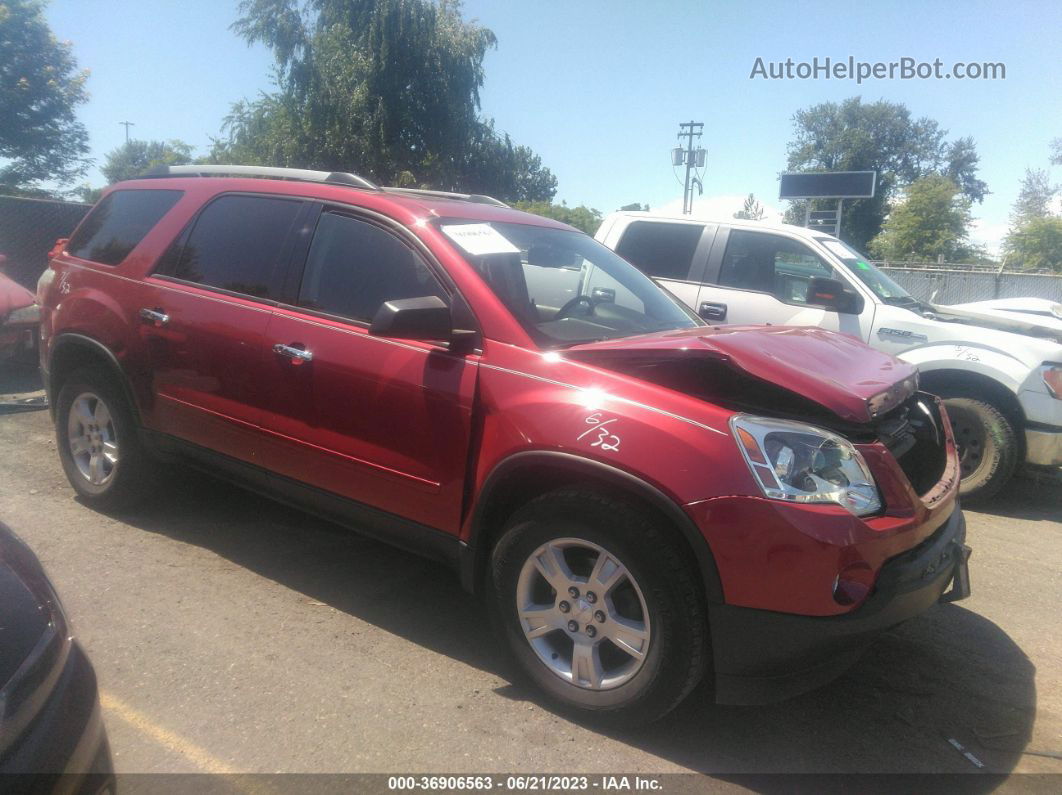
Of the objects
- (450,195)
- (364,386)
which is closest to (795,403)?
(364,386)

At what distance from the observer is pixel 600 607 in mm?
2883

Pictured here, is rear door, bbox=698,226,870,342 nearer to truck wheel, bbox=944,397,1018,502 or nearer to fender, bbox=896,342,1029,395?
fender, bbox=896,342,1029,395

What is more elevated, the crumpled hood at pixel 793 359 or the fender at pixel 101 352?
the crumpled hood at pixel 793 359

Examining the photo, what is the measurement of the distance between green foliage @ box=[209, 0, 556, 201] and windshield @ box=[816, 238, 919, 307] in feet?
67.8

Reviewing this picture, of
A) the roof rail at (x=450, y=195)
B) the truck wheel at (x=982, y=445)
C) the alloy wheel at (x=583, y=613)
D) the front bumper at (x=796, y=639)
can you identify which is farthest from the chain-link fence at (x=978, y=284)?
the alloy wheel at (x=583, y=613)

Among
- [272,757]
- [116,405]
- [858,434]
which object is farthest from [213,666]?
[858,434]

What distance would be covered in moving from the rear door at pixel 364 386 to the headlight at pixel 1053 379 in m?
4.54

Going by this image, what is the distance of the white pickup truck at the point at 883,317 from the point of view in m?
5.80

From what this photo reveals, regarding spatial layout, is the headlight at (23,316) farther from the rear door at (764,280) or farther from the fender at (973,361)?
the fender at (973,361)

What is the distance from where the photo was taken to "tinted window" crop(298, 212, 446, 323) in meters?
3.57

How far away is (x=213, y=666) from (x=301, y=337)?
141 centimetres

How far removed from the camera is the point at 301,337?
3701mm

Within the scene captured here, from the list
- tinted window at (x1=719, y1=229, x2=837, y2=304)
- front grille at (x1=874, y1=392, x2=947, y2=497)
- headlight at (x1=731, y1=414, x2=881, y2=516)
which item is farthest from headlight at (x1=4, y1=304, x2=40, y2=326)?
front grille at (x1=874, y1=392, x2=947, y2=497)

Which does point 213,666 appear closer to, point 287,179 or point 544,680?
point 544,680
